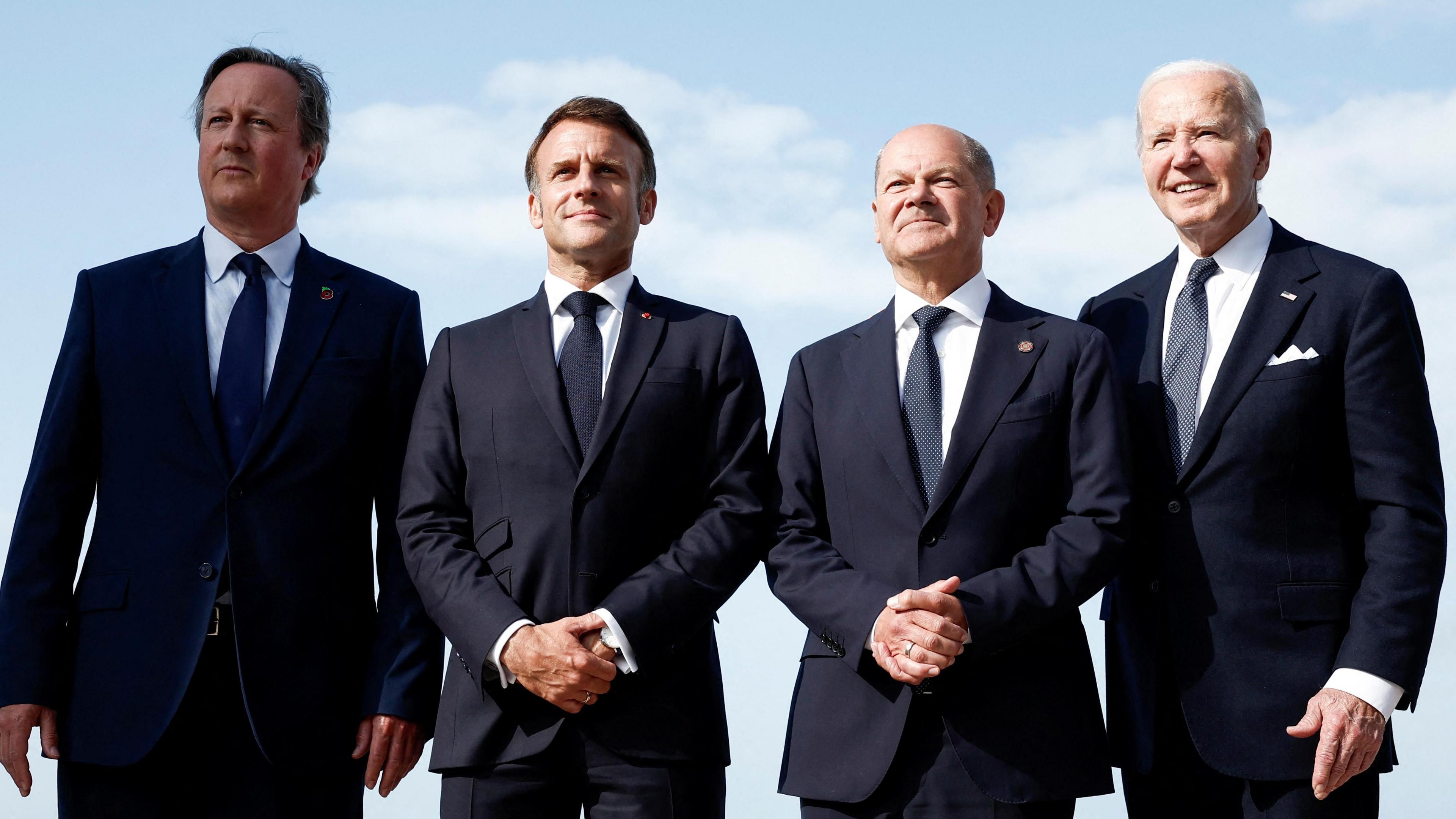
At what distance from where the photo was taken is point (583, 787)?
13.8 feet

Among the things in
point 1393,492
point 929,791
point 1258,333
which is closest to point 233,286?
point 929,791

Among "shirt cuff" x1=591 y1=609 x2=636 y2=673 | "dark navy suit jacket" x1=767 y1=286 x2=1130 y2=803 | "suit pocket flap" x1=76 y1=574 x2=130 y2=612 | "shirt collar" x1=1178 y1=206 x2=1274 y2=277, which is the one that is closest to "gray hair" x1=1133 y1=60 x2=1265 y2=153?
"shirt collar" x1=1178 y1=206 x2=1274 y2=277

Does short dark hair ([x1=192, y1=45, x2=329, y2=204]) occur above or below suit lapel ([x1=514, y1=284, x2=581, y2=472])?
above

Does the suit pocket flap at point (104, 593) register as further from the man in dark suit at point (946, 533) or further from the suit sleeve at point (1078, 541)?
the suit sleeve at point (1078, 541)

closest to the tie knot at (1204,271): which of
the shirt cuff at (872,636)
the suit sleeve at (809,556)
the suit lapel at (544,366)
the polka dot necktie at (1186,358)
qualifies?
the polka dot necktie at (1186,358)

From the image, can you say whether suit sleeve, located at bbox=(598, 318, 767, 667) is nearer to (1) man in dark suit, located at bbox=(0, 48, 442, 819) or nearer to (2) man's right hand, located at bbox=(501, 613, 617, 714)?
(2) man's right hand, located at bbox=(501, 613, 617, 714)

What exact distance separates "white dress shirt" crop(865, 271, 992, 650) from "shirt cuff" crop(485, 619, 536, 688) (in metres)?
1.28

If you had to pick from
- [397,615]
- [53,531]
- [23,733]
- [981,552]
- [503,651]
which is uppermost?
[53,531]

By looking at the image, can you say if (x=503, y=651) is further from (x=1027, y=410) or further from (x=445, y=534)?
(x=1027, y=410)

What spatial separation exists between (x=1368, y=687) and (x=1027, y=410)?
3.84 feet

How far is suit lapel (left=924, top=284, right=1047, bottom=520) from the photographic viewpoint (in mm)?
4125

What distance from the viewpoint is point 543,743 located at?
412 cm

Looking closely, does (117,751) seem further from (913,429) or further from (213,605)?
(913,429)

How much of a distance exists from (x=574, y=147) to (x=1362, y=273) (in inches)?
95.2
